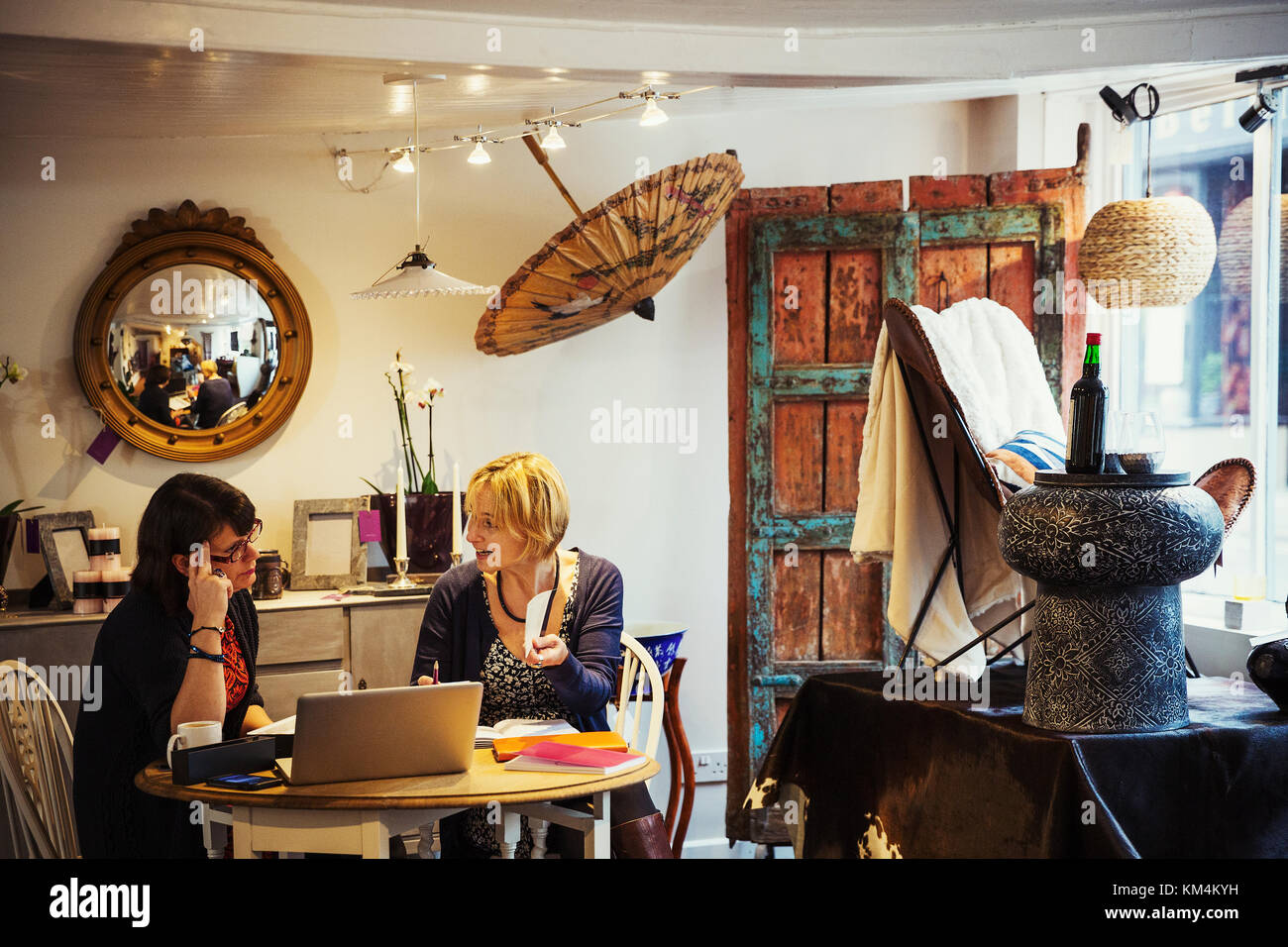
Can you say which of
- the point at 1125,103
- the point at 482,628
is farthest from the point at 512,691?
the point at 1125,103

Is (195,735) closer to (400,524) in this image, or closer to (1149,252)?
(400,524)

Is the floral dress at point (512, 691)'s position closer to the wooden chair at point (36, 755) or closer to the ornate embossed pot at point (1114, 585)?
the wooden chair at point (36, 755)

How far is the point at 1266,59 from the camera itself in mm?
3645

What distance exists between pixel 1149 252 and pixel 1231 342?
1.89ft

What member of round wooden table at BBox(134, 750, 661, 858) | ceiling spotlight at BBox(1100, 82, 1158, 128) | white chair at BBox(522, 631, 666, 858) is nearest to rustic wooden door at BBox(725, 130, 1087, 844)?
ceiling spotlight at BBox(1100, 82, 1158, 128)

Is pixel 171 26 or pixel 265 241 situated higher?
pixel 171 26

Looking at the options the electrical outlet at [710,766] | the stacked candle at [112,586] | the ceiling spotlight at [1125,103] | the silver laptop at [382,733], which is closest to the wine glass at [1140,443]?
the silver laptop at [382,733]

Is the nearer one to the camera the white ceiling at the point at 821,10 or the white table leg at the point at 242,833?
the white table leg at the point at 242,833

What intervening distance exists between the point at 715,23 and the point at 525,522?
153 centimetres

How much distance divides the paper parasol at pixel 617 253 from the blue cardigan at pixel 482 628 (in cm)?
103

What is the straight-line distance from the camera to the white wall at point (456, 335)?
4172 millimetres
